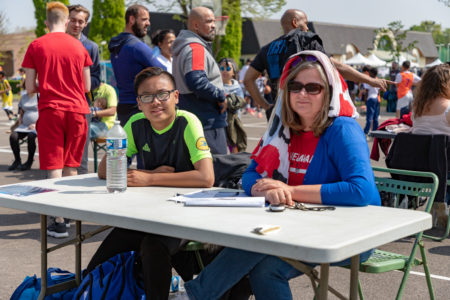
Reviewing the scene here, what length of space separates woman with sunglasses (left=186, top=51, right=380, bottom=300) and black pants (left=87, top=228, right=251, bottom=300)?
0.18 metres

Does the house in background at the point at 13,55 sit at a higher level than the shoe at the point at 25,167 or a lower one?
higher

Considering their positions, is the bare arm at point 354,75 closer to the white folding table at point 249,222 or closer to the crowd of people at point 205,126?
the crowd of people at point 205,126

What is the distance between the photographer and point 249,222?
2338 millimetres

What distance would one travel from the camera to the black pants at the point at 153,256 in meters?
2.86

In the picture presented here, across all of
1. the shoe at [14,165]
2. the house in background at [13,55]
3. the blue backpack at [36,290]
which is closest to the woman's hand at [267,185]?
the blue backpack at [36,290]

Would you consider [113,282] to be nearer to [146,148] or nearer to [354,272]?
[146,148]

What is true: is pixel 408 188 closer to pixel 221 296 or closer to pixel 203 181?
pixel 203 181

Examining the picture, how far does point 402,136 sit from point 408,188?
2016 mm

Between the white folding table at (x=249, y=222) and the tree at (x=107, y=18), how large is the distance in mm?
44068

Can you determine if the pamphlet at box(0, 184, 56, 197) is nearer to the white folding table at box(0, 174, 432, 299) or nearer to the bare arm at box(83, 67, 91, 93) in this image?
the white folding table at box(0, 174, 432, 299)

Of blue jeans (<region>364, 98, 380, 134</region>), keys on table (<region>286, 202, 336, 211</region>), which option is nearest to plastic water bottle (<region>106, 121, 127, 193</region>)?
keys on table (<region>286, 202, 336, 211</region>)

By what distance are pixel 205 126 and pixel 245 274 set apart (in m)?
2.77

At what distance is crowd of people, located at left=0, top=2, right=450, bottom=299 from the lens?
2.73 m

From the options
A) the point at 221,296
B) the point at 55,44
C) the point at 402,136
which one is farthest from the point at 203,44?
the point at 221,296
